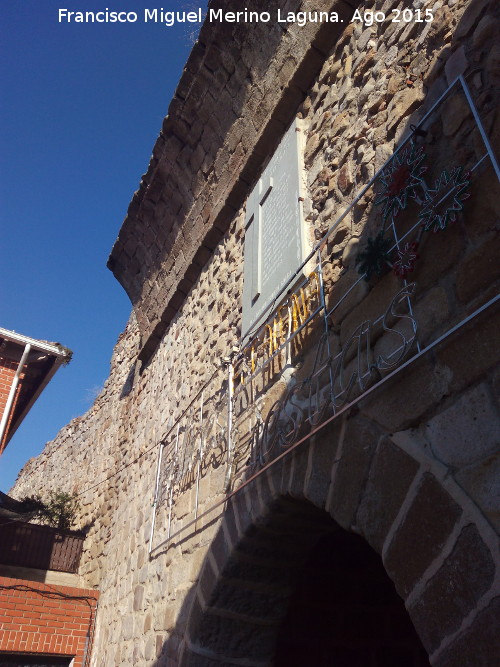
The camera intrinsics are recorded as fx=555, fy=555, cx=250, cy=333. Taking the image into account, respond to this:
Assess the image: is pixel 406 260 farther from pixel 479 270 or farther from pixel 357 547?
pixel 357 547

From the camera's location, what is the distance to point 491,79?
6.32 feet

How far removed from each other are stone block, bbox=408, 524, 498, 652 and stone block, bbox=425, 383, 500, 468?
0.67 feet

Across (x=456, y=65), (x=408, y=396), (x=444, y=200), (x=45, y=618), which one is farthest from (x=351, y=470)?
(x=45, y=618)

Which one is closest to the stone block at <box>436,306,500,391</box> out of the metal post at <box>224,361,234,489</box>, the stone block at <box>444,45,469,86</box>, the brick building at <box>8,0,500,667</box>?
the brick building at <box>8,0,500,667</box>

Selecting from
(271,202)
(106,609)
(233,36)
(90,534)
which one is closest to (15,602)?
(106,609)

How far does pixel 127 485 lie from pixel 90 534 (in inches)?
54.7

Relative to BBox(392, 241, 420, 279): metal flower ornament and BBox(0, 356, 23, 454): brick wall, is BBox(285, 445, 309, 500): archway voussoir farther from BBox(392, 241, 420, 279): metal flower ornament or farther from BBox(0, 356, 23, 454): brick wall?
BBox(0, 356, 23, 454): brick wall

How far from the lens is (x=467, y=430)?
5.22 ft

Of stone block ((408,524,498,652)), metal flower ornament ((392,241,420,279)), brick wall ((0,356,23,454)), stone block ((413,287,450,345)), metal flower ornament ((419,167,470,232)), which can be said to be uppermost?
brick wall ((0,356,23,454))

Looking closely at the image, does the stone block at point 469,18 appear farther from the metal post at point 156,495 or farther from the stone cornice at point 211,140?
the metal post at point 156,495

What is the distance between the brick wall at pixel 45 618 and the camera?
17.1ft

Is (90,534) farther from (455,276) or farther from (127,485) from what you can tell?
(455,276)

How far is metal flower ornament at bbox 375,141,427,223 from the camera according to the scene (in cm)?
208

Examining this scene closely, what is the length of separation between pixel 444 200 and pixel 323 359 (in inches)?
35.2
